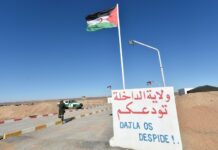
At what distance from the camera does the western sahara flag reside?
34.8ft

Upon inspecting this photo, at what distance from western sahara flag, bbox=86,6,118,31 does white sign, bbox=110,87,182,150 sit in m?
4.23

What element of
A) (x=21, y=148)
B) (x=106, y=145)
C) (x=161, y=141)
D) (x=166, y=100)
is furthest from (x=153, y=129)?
(x=21, y=148)

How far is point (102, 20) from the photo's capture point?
10906 millimetres

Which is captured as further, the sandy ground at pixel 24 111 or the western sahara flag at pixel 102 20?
the sandy ground at pixel 24 111

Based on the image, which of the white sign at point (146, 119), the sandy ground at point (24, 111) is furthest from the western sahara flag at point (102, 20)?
the sandy ground at point (24, 111)

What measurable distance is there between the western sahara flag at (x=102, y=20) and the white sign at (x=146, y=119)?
423cm

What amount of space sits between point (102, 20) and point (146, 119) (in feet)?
20.0

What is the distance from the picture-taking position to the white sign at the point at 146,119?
668 centimetres

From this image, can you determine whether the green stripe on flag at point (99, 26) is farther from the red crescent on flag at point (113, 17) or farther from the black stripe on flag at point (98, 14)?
the black stripe on flag at point (98, 14)

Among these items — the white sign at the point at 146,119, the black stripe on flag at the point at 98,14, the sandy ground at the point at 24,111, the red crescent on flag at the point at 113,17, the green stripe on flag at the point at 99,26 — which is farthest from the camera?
the sandy ground at the point at 24,111

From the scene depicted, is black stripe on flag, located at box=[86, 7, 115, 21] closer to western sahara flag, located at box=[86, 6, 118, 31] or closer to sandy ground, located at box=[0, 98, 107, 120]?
western sahara flag, located at box=[86, 6, 118, 31]

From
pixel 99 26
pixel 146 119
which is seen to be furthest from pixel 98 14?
pixel 146 119

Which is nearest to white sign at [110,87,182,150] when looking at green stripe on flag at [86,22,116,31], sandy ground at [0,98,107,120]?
green stripe on flag at [86,22,116,31]

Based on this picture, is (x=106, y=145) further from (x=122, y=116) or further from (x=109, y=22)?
(x=109, y=22)
